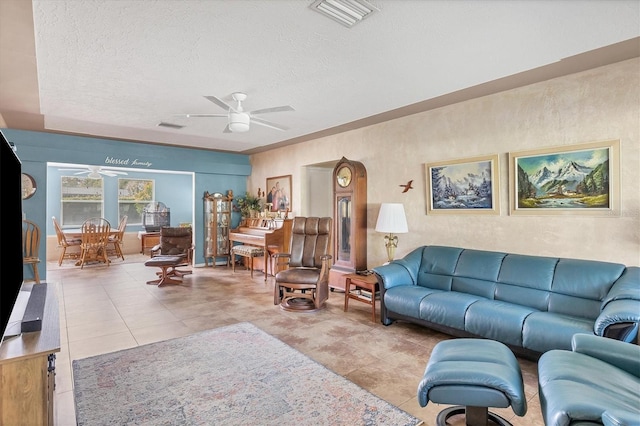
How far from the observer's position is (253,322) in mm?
3969


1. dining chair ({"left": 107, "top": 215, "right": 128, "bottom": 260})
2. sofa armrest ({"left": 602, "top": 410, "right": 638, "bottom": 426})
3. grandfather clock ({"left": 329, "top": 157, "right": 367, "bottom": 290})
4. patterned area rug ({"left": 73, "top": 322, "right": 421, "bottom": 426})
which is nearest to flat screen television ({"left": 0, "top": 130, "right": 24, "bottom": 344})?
patterned area rug ({"left": 73, "top": 322, "right": 421, "bottom": 426})

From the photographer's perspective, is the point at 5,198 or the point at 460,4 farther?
the point at 460,4

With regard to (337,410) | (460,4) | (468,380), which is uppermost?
(460,4)

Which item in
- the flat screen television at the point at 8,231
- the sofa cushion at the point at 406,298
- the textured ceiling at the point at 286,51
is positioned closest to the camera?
the flat screen television at the point at 8,231

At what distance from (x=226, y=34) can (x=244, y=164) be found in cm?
585

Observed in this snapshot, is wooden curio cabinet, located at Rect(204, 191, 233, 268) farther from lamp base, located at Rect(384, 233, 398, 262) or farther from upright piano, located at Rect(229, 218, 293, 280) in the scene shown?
lamp base, located at Rect(384, 233, 398, 262)

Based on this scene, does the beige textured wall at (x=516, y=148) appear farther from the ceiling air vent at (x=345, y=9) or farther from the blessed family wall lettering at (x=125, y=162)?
the blessed family wall lettering at (x=125, y=162)

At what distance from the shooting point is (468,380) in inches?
72.6

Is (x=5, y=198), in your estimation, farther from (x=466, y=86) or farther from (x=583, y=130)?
(x=583, y=130)

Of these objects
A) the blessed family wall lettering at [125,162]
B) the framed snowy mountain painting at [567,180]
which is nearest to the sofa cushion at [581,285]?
the framed snowy mountain painting at [567,180]

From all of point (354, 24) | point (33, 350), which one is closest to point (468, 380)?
point (33, 350)

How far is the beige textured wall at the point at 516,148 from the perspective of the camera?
297cm

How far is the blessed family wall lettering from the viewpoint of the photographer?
641 centimetres

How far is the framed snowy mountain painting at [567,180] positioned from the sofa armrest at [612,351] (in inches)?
60.6
